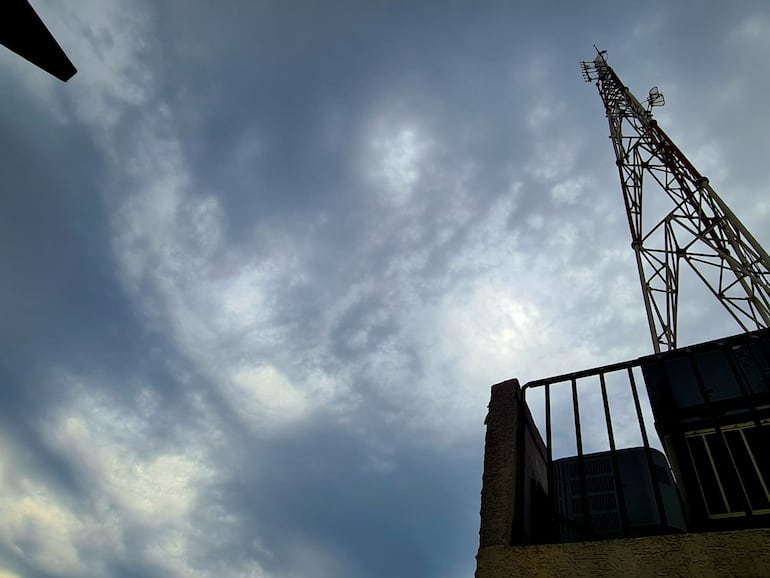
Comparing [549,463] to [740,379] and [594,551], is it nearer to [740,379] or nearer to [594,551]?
[594,551]

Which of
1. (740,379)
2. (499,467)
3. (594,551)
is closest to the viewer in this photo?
(594,551)

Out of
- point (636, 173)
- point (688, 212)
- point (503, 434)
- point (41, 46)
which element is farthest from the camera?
point (636, 173)

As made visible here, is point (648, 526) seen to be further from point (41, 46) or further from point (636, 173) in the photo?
point (636, 173)

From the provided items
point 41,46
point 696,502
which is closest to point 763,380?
point 696,502

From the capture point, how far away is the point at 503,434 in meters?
6.16

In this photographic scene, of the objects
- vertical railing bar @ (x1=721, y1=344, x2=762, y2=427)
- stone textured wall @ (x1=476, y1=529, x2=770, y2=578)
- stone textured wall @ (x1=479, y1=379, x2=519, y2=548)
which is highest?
vertical railing bar @ (x1=721, y1=344, x2=762, y2=427)

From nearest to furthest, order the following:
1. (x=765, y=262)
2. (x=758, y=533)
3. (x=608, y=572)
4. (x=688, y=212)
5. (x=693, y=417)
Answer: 1. (x=758, y=533)
2. (x=608, y=572)
3. (x=693, y=417)
4. (x=765, y=262)
5. (x=688, y=212)

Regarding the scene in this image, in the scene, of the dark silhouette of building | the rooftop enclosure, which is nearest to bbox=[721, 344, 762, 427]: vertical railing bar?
the rooftop enclosure

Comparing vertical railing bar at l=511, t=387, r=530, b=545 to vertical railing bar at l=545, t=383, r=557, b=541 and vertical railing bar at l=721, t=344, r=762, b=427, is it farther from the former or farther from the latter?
vertical railing bar at l=721, t=344, r=762, b=427

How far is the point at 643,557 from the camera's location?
4168 millimetres

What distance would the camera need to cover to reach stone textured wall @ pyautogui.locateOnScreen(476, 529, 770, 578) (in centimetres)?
377

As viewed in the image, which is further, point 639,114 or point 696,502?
point 639,114

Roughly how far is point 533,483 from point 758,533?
2.94 meters

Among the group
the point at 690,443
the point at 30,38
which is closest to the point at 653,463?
the point at 690,443
